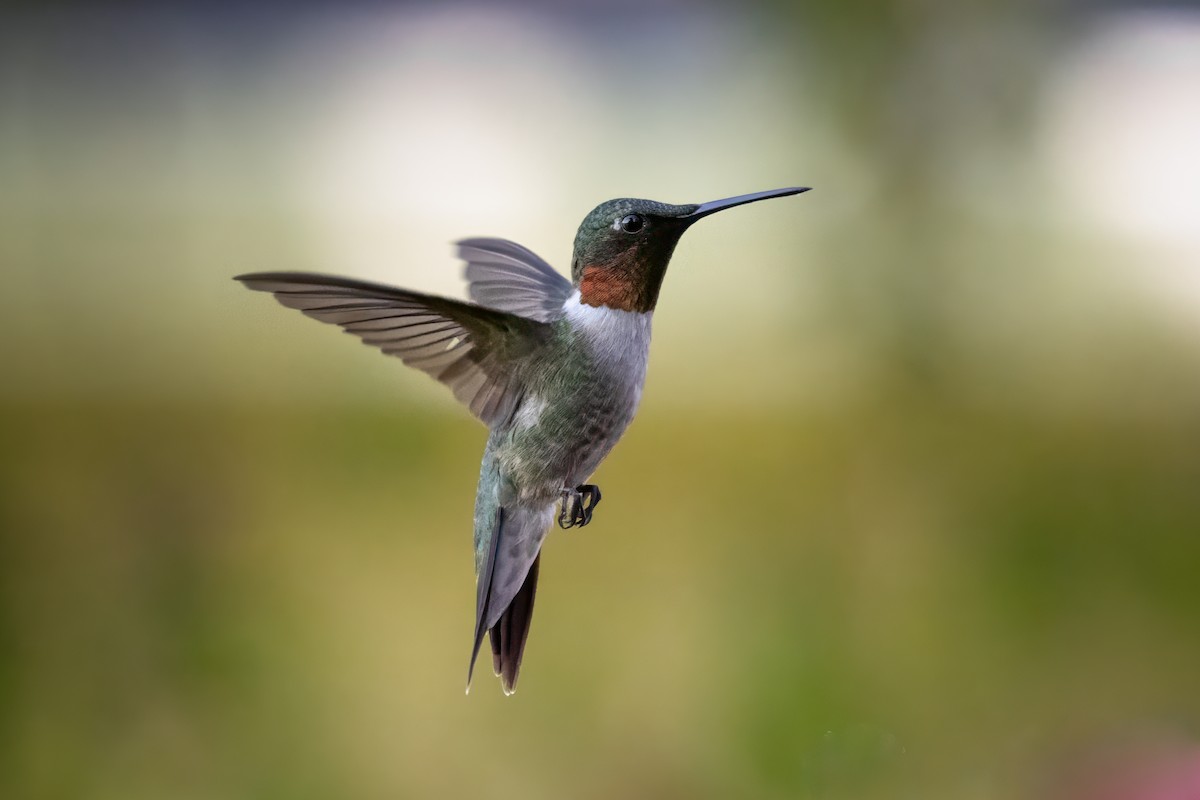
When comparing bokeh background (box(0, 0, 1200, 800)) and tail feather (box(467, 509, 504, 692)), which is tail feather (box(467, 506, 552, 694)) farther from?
bokeh background (box(0, 0, 1200, 800))

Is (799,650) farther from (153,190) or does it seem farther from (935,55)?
(153,190)

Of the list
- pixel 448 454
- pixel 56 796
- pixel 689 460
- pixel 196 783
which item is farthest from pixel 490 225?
pixel 56 796

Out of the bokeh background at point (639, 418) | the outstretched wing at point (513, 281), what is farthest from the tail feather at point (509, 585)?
the bokeh background at point (639, 418)

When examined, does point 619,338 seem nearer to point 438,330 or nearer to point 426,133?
point 438,330

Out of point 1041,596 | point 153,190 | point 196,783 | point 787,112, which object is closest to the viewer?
point 196,783

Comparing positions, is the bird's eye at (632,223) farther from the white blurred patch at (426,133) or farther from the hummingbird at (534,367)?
the white blurred patch at (426,133)

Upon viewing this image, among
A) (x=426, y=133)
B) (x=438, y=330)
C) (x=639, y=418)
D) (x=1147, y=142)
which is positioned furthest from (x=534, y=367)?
(x=1147, y=142)

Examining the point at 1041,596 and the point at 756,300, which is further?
the point at 756,300

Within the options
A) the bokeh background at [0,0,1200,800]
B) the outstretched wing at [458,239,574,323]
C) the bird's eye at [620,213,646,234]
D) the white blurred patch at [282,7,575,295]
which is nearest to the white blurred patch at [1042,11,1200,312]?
the bokeh background at [0,0,1200,800]
